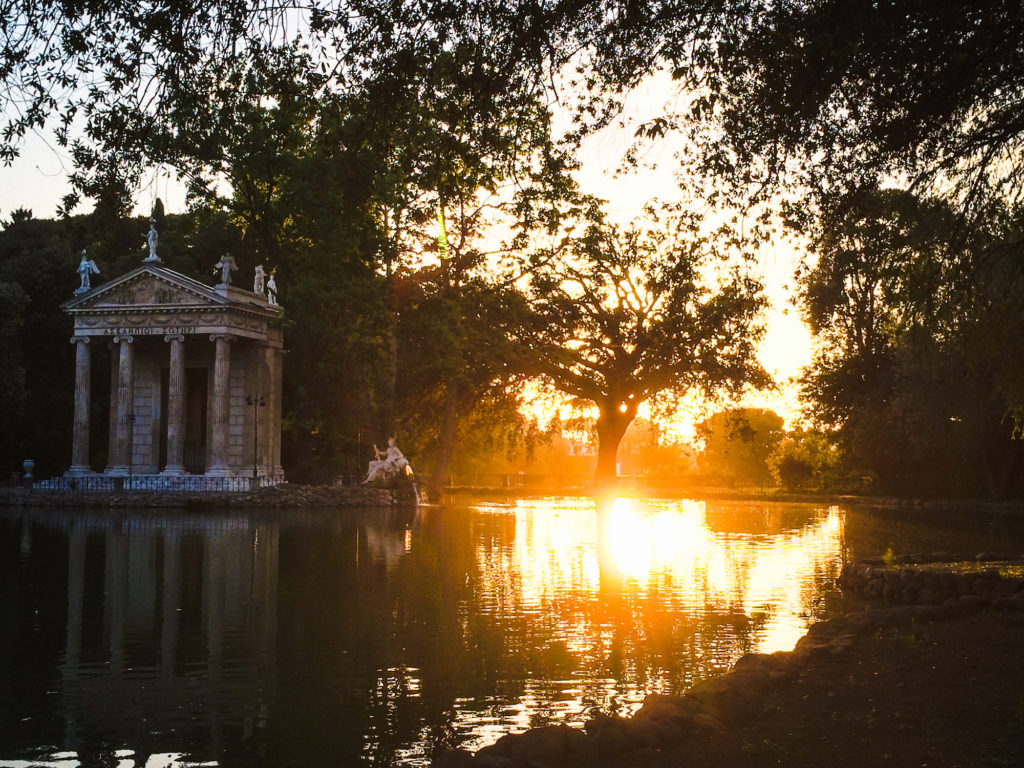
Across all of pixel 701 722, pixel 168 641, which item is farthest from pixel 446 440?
pixel 701 722

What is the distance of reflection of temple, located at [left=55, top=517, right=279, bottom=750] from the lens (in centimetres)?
1012

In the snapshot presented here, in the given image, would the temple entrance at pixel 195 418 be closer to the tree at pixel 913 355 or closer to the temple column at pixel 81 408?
the temple column at pixel 81 408

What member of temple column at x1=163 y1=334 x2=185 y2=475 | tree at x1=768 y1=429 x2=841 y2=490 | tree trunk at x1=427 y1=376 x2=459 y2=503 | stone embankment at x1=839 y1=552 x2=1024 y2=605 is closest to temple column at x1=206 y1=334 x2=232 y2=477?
temple column at x1=163 y1=334 x2=185 y2=475

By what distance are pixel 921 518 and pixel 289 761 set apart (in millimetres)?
39992

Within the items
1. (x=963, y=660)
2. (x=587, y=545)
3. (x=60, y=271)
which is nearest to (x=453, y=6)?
(x=963, y=660)

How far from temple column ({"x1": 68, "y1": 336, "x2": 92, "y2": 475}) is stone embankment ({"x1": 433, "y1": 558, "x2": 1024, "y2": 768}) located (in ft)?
142

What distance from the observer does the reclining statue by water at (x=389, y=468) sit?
5353cm

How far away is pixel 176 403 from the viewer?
168 ft

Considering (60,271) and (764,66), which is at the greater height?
(60,271)

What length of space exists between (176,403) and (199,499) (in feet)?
28.5

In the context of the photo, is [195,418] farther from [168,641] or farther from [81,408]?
[168,641]

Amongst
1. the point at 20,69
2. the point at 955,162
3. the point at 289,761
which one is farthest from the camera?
the point at 955,162

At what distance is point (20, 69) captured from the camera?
10805 mm

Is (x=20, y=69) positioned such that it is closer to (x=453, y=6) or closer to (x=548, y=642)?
(x=453, y=6)
